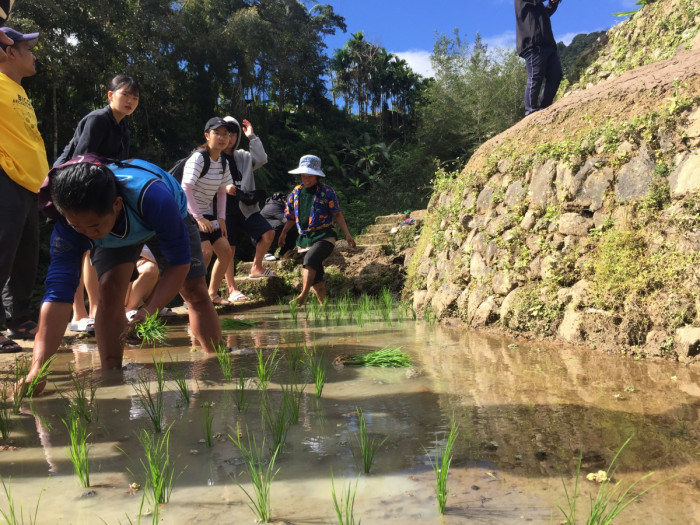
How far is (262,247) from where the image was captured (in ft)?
23.0

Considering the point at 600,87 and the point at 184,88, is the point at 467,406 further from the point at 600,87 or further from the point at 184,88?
the point at 184,88

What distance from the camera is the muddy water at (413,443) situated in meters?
1.37

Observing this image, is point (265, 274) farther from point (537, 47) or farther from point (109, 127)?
point (537, 47)

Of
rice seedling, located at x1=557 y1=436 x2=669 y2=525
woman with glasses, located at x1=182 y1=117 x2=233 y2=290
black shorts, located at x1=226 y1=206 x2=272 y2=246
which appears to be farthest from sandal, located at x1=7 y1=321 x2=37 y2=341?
rice seedling, located at x1=557 y1=436 x2=669 y2=525

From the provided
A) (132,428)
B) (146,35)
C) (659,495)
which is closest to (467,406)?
(659,495)

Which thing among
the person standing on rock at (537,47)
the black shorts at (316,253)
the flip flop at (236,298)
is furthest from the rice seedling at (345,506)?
the person standing on rock at (537,47)

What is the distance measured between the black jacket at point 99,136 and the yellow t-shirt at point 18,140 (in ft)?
0.56

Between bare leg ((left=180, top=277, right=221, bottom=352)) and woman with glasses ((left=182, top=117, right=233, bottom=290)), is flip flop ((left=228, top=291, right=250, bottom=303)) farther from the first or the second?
bare leg ((left=180, top=277, right=221, bottom=352))

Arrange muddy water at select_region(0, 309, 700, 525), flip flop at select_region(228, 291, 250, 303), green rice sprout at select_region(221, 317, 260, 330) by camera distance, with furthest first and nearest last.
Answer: flip flop at select_region(228, 291, 250, 303), green rice sprout at select_region(221, 317, 260, 330), muddy water at select_region(0, 309, 700, 525)

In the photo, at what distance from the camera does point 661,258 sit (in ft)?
10.5

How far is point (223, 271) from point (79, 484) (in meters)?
4.20

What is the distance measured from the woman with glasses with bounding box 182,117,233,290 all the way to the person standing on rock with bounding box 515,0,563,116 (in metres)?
3.86

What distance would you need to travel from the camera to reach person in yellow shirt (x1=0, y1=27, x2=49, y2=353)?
129 inches

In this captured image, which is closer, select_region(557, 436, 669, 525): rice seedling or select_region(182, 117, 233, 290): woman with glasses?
select_region(557, 436, 669, 525): rice seedling
